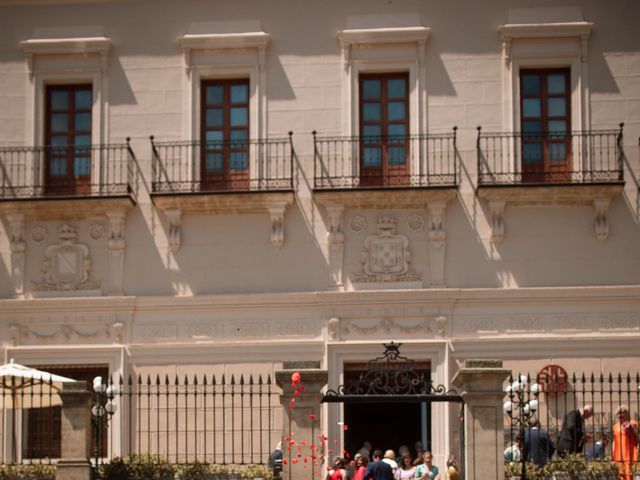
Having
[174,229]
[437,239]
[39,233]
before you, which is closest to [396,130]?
[437,239]

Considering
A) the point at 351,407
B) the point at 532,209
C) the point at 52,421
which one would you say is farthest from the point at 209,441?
the point at 532,209

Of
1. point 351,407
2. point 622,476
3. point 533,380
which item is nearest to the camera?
point 622,476

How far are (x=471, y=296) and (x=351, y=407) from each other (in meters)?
5.08

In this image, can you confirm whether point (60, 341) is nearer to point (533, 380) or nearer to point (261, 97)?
point (261, 97)

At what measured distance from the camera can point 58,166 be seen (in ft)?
95.6

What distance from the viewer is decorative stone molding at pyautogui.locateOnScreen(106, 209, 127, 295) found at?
2859 centimetres

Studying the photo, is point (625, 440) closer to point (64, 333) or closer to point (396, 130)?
point (396, 130)

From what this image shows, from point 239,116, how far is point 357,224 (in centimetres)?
293

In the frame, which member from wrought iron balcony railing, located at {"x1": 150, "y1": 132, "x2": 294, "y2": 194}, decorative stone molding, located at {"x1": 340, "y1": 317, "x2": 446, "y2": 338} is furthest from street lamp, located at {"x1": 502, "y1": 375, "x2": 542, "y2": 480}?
wrought iron balcony railing, located at {"x1": 150, "y1": 132, "x2": 294, "y2": 194}

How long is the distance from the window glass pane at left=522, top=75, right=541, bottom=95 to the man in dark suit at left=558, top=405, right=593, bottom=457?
22.3ft

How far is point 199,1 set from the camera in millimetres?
29250

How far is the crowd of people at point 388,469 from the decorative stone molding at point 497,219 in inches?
153

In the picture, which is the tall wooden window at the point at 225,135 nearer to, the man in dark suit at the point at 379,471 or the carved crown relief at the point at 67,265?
the carved crown relief at the point at 67,265

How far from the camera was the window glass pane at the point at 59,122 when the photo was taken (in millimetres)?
29359
